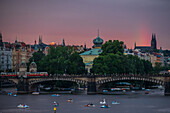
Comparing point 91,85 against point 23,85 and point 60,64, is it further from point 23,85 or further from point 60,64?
point 60,64

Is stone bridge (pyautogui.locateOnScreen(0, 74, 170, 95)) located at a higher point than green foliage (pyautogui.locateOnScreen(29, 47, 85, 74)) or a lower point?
lower

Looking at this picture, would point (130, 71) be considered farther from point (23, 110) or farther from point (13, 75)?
point (23, 110)

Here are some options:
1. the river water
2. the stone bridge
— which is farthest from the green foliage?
the river water

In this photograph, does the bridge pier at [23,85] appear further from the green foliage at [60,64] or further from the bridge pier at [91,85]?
the green foliage at [60,64]

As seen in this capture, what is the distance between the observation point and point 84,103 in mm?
132125

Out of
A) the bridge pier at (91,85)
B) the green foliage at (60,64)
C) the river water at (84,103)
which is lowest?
the river water at (84,103)

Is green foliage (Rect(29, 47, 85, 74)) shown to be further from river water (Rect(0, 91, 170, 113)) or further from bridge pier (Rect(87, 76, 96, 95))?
river water (Rect(0, 91, 170, 113))

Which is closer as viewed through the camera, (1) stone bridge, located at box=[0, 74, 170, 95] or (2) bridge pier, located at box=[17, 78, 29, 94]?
(1) stone bridge, located at box=[0, 74, 170, 95]

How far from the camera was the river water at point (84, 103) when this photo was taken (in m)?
120

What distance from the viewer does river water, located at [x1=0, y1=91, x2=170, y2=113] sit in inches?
4715

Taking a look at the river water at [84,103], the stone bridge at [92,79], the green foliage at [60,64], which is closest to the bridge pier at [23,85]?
the stone bridge at [92,79]

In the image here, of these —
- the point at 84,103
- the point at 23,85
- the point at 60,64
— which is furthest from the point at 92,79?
the point at 60,64

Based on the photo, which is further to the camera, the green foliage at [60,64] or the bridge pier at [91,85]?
the green foliage at [60,64]

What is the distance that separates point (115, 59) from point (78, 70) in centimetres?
1509
